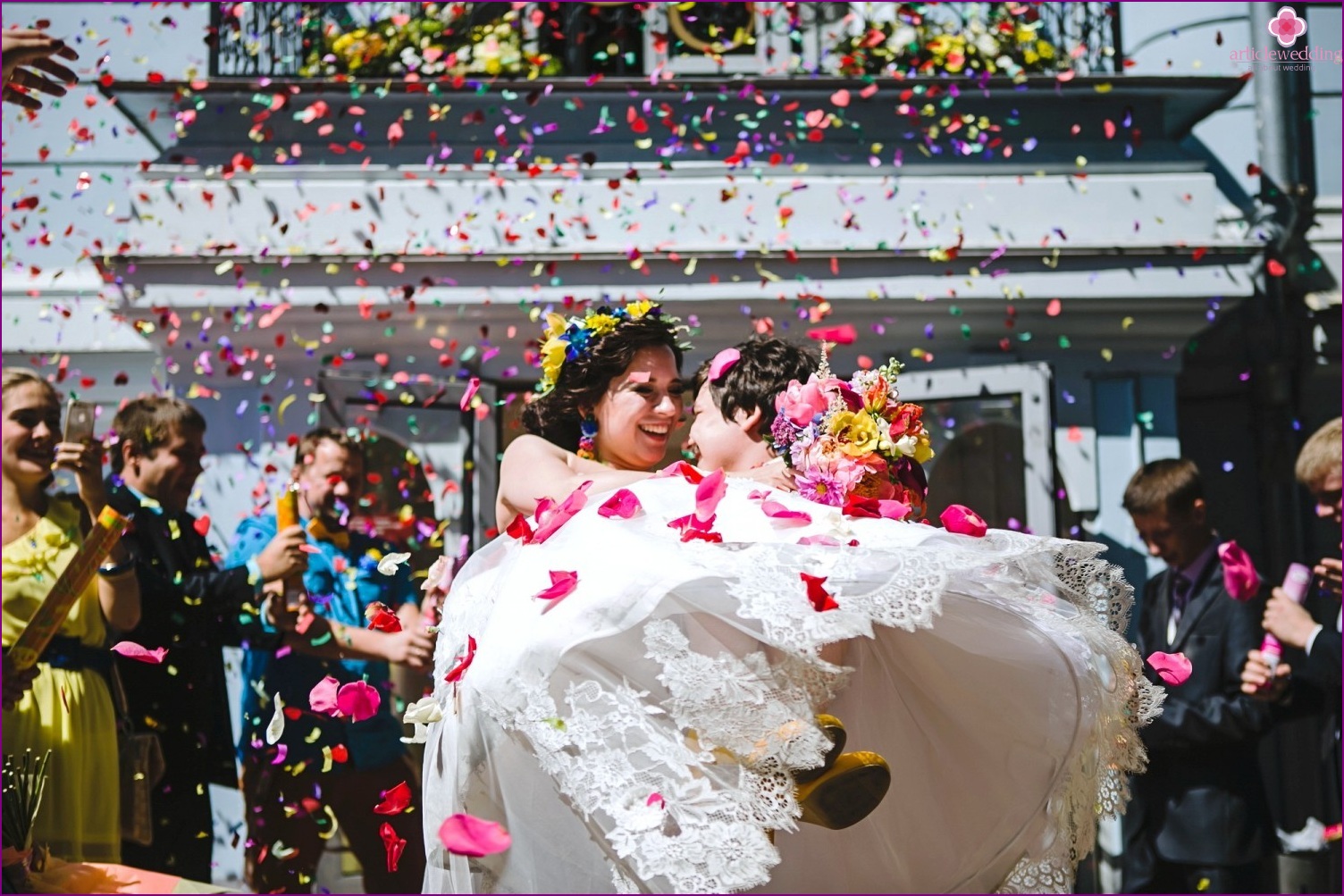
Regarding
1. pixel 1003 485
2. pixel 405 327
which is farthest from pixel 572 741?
pixel 1003 485

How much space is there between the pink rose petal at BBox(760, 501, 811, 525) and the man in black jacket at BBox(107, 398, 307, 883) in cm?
262

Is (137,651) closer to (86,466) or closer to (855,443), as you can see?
(86,466)

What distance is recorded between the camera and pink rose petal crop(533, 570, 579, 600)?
2820 mm

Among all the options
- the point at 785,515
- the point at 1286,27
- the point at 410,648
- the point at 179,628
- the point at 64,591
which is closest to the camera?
the point at 785,515

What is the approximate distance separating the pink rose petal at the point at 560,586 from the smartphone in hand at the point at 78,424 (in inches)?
107

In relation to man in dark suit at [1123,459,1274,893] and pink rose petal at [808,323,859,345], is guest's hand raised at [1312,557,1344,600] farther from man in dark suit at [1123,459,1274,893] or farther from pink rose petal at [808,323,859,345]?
pink rose petal at [808,323,859,345]

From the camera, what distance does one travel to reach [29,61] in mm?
4102

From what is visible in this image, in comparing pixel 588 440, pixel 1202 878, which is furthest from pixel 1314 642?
pixel 588 440

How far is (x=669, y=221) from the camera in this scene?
631 centimetres

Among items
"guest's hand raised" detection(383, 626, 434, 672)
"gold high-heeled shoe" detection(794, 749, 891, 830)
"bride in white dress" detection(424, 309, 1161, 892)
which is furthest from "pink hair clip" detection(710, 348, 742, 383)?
"guest's hand raised" detection(383, 626, 434, 672)

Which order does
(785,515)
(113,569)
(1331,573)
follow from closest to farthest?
(785,515), (113,569), (1331,573)

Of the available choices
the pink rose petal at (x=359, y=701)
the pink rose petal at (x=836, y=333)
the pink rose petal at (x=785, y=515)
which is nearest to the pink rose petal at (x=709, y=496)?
the pink rose petal at (x=785, y=515)

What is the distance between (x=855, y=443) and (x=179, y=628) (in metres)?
2.88

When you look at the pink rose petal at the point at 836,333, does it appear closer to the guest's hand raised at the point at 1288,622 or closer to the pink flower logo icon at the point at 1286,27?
the guest's hand raised at the point at 1288,622
